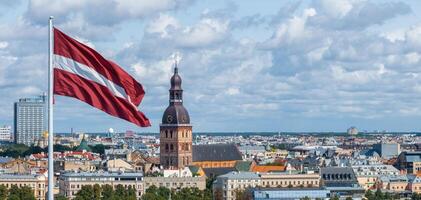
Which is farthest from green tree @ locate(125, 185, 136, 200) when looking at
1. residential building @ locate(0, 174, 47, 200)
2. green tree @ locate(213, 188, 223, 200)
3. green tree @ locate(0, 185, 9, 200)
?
green tree @ locate(0, 185, 9, 200)

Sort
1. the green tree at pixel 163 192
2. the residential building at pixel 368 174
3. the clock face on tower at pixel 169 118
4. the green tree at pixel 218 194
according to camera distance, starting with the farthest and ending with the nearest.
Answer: the residential building at pixel 368 174, the clock face on tower at pixel 169 118, the green tree at pixel 218 194, the green tree at pixel 163 192

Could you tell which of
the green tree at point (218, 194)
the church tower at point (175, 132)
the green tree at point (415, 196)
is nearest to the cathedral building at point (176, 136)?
the church tower at point (175, 132)

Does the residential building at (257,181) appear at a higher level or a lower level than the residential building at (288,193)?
higher

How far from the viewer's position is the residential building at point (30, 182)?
412 feet

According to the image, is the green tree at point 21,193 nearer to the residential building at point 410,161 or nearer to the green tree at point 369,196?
the green tree at point 369,196

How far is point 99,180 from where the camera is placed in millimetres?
126250

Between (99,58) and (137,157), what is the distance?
157824 millimetres

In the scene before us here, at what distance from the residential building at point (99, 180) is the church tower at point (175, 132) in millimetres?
7391

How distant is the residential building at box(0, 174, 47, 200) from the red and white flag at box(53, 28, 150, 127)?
105086 mm

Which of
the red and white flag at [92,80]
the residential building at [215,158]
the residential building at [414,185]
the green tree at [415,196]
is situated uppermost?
the residential building at [215,158]

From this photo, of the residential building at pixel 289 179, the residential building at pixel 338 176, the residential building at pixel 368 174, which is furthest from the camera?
the residential building at pixel 368 174

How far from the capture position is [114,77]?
21000 mm

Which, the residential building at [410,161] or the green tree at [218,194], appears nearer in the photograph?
the green tree at [218,194]

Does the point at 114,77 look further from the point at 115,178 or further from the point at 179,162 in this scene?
the point at 179,162
